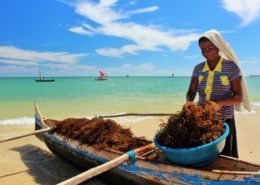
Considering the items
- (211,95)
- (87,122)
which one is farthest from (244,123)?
(211,95)

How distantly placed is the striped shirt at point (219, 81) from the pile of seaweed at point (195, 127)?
340 mm

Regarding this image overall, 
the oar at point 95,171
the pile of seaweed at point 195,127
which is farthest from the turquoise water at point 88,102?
the pile of seaweed at point 195,127

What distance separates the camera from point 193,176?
9.61 feet

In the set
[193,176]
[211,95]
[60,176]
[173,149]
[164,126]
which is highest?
[211,95]

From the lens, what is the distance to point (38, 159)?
633 cm

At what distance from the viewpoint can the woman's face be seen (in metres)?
3.13

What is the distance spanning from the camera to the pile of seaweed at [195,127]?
111 inches

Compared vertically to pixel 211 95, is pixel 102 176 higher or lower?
lower

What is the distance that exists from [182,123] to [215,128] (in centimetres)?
35

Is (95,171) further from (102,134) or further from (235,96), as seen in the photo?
(235,96)

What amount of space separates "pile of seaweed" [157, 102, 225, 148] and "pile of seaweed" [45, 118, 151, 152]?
4.73 feet

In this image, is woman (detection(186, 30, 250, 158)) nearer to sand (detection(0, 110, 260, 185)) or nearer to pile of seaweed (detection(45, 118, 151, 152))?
pile of seaweed (detection(45, 118, 151, 152))

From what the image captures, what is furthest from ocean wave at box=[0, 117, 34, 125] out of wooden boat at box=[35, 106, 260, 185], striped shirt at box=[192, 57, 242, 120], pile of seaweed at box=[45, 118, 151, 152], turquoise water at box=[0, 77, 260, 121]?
striped shirt at box=[192, 57, 242, 120]

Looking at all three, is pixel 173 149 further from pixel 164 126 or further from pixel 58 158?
pixel 58 158
